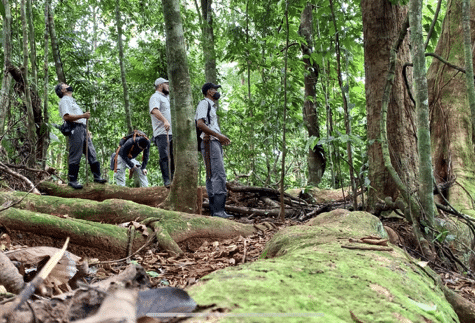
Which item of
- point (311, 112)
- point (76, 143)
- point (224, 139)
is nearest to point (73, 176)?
point (76, 143)

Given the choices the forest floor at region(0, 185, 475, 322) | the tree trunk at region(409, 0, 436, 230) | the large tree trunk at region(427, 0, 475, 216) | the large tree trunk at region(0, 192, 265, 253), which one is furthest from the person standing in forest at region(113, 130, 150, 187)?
the tree trunk at region(409, 0, 436, 230)

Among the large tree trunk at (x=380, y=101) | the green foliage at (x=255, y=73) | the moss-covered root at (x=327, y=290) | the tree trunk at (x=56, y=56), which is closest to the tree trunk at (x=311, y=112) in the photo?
the green foliage at (x=255, y=73)

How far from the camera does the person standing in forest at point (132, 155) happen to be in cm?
827

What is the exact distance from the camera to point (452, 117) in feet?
20.9

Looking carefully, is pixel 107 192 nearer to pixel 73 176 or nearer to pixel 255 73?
pixel 73 176

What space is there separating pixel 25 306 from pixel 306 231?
7.55ft

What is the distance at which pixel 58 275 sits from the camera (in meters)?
1.69

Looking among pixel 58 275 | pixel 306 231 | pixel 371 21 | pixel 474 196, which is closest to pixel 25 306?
pixel 58 275

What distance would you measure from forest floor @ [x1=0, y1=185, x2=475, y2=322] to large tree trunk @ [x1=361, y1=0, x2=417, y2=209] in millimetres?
1173

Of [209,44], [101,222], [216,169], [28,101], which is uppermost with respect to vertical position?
[209,44]

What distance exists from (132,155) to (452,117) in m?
6.13

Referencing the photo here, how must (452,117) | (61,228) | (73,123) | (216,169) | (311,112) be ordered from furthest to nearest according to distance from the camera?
(311,112)
(73,123)
(452,117)
(216,169)
(61,228)

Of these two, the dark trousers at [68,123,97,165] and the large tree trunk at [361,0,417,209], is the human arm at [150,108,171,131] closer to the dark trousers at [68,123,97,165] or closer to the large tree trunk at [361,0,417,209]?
the dark trousers at [68,123,97,165]

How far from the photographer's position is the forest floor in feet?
10.2
